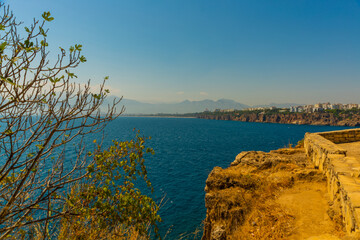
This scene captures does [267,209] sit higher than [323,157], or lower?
lower

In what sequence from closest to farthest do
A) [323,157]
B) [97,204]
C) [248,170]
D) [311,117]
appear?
1. [97,204]
2. [323,157]
3. [248,170]
4. [311,117]

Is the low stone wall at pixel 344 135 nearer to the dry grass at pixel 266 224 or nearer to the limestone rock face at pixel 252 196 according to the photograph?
the limestone rock face at pixel 252 196

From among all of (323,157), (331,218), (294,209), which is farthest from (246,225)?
(323,157)

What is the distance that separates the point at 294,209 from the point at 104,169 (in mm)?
6999

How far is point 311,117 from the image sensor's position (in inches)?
6727

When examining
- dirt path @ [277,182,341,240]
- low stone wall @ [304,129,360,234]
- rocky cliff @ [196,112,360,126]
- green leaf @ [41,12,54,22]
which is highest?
green leaf @ [41,12,54,22]

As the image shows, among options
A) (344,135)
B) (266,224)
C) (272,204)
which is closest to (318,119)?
(344,135)

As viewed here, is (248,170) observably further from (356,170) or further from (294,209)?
(356,170)

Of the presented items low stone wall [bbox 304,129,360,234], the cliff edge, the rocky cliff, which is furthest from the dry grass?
the rocky cliff

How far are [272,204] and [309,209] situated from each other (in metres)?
1.27

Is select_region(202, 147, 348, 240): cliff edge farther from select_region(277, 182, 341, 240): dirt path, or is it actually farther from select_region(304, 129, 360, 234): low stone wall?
select_region(304, 129, 360, 234): low stone wall

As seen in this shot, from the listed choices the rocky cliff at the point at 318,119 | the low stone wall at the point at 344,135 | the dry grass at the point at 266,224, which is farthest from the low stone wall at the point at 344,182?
the rocky cliff at the point at 318,119

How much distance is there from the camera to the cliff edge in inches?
240

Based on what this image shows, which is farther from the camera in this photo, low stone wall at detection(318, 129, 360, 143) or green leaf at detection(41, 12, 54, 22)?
low stone wall at detection(318, 129, 360, 143)
